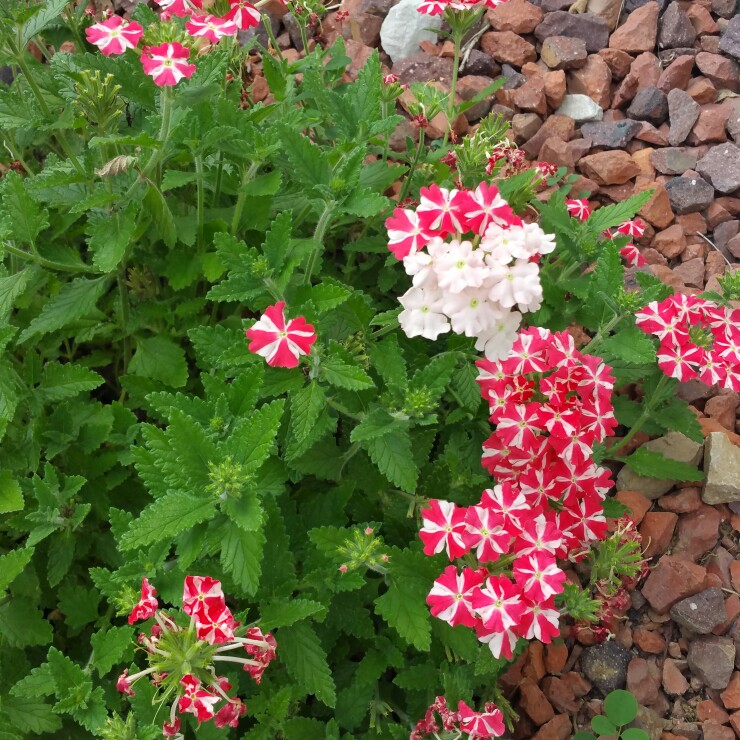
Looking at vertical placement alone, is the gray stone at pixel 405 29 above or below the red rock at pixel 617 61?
above

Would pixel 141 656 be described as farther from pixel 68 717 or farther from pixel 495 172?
pixel 495 172

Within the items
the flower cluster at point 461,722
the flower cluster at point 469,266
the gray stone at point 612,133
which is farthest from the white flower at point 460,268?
the gray stone at point 612,133

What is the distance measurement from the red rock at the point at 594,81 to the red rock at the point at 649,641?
2.56 metres

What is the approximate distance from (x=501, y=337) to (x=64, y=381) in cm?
155

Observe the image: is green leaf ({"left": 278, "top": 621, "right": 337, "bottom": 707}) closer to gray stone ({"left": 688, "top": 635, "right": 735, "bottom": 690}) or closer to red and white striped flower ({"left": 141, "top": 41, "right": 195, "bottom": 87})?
gray stone ({"left": 688, "top": 635, "right": 735, "bottom": 690})

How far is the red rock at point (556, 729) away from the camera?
2.71 metres

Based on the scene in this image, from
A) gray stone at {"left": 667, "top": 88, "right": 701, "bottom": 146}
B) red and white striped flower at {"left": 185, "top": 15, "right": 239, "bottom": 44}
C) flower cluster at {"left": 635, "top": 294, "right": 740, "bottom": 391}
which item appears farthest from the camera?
gray stone at {"left": 667, "top": 88, "right": 701, "bottom": 146}

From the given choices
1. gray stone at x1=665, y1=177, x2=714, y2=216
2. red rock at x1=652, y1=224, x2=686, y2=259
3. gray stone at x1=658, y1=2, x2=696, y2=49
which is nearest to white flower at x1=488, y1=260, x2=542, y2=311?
red rock at x1=652, y1=224, x2=686, y2=259

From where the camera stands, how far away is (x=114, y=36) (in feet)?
7.72

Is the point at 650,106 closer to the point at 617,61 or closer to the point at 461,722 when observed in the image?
the point at 617,61

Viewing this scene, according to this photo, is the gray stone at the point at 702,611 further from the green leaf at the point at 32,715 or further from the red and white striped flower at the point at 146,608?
the green leaf at the point at 32,715

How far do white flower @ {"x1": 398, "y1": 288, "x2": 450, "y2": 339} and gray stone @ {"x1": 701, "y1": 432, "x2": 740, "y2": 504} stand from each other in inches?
63.3

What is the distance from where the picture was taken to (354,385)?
7.01 ft

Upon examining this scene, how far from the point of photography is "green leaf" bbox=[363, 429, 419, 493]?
226 cm
